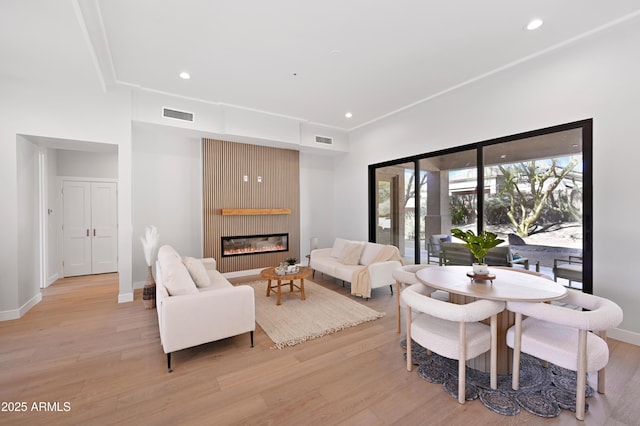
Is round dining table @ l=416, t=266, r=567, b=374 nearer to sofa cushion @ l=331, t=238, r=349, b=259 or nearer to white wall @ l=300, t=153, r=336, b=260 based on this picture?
sofa cushion @ l=331, t=238, r=349, b=259

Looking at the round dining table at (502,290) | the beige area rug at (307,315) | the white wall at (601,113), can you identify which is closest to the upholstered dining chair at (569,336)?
the round dining table at (502,290)

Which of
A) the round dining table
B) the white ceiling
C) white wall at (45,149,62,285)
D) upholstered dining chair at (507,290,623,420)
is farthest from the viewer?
white wall at (45,149,62,285)

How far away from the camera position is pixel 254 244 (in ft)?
20.2

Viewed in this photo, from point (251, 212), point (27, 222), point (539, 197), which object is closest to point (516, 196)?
point (539, 197)

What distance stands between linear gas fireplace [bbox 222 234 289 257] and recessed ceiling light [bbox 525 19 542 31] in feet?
17.6

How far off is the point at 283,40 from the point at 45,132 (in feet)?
11.7

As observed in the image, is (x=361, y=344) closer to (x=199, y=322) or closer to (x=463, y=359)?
(x=463, y=359)

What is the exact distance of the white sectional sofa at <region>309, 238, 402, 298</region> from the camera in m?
4.25

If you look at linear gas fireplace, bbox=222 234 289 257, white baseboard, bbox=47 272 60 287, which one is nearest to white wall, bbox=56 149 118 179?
white baseboard, bbox=47 272 60 287

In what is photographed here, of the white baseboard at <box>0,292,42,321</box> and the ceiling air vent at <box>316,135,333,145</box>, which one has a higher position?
the ceiling air vent at <box>316,135,333,145</box>

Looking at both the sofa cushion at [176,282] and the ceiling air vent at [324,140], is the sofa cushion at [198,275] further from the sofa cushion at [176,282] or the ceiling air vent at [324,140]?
the ceiling air vent at [324,140]

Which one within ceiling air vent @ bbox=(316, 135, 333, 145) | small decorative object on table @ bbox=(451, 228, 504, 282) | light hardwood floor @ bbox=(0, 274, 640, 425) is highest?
ceiling air vent @ bbox=(316, 135, 333, 145)

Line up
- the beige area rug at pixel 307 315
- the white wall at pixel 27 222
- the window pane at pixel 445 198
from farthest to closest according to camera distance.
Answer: the window pane at pixel 445 198 → the white wall at pixel 27 222 → the beige area rug at pixel 307 315

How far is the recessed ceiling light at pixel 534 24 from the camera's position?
2.83 meters
